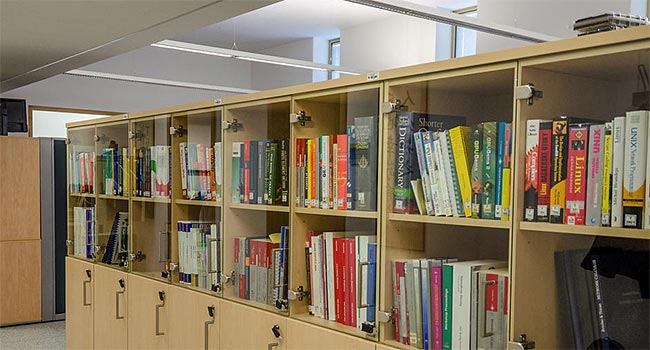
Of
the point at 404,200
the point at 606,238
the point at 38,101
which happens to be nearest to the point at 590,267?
the point at 606,238

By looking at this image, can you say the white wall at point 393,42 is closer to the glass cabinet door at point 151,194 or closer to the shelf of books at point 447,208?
the glass cabinet door at point 151,194

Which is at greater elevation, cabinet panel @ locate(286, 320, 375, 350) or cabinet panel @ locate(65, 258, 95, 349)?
cabinet panel @ locate(286, 320, 375, 350)

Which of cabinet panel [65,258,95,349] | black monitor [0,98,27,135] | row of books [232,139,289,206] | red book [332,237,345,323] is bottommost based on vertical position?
cabinet panel [65,258,95,349]

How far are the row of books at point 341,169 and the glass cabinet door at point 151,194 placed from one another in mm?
1074

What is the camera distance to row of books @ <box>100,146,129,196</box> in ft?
11.9

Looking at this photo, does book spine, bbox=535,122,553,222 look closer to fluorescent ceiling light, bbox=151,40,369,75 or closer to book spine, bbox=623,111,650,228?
book spine, bbox=623,111,650,228

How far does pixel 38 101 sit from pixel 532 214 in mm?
6254

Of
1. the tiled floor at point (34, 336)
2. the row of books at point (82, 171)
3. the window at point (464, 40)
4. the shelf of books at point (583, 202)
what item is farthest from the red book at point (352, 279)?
the tiled floor at point (34, 336)

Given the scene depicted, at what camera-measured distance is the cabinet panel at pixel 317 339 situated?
7.01 ft

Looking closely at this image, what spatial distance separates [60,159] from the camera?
19.5 ft

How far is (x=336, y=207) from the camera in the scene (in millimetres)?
2312

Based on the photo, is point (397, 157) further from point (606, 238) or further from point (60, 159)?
point (60, 159)

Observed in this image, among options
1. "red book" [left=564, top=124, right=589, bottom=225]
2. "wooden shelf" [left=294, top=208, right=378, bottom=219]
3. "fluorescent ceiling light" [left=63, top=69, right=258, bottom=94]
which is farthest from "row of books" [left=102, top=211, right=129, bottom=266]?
"red book" [left=564, top=124, right=589, bottom=225]

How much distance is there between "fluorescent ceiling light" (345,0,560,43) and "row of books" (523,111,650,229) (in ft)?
4.61
